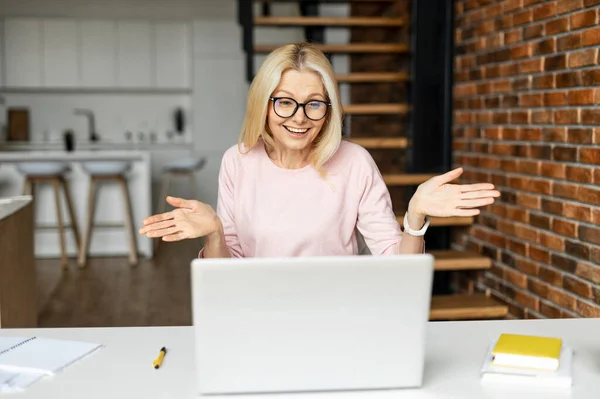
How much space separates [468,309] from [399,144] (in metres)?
1.13

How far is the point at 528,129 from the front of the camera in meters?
3.44

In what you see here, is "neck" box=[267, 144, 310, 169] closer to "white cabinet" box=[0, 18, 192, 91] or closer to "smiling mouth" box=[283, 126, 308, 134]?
"smiling mouth" box=[283, 126, 308, 134]

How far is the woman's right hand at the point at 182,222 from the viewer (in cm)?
166

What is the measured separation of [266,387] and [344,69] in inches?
141

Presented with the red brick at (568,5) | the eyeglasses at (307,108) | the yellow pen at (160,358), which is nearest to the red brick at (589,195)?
the red brick at (568,5)

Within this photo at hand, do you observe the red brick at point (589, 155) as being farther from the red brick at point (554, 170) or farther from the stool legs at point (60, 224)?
the stool legs at point (60, 224)

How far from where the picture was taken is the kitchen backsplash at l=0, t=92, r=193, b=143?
9.35 m

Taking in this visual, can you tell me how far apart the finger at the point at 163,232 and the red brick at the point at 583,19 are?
1.98m

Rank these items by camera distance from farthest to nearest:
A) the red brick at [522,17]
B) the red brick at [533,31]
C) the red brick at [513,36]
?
the red brick at [513,36] < the red brick at [522,17] < the red brick at [533,31]

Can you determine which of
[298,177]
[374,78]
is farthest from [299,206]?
[374,78]

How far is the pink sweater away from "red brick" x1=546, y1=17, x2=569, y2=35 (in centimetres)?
133

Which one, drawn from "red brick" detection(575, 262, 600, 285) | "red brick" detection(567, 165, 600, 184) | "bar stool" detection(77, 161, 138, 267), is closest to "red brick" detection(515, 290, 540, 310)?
"red brick" detection(575, 262, 600, 285)

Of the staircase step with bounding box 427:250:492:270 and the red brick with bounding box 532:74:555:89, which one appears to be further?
the staircase step with bounding box 427:250:492:270

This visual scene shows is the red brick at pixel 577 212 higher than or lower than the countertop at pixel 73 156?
lower
